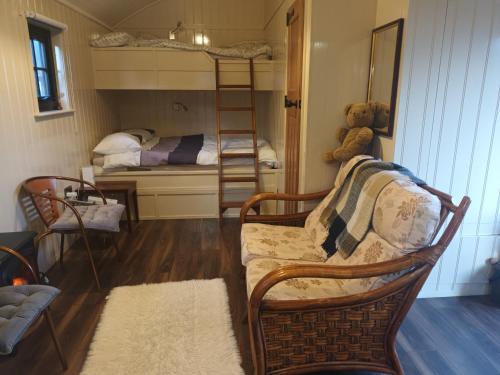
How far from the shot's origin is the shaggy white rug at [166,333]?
5.72 ft

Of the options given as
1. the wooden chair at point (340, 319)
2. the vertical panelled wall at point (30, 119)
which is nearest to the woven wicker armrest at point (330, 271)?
the wooden chair at point (340, 319)

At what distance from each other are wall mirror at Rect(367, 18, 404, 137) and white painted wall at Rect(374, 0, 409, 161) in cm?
3

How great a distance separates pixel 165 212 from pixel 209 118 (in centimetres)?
181

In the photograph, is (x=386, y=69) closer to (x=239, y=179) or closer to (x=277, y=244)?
(x=277, y=244)

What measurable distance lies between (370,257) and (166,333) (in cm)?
118

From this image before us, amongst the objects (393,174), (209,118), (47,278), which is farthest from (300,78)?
(209,118)

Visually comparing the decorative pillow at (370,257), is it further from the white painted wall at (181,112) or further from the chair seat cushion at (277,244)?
the white painted wall at (181,112)

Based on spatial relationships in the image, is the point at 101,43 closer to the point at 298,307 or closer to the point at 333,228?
the point at 333,228

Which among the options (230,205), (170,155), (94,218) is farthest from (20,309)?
(170,155)

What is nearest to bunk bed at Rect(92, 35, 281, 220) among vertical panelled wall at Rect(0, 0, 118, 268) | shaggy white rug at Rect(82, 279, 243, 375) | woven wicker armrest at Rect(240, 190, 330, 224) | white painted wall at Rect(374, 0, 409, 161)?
vertical panelled wall at Rect(0, 0, 118, 268)

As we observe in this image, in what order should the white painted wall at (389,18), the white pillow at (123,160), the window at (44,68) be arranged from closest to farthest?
the white painted wall at (389,18), the window at (44,68), the white pillow at (123,160)

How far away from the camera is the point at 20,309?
4.83 ft

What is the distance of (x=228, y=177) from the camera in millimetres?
3758

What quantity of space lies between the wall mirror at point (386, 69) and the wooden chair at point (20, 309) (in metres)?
1.96
